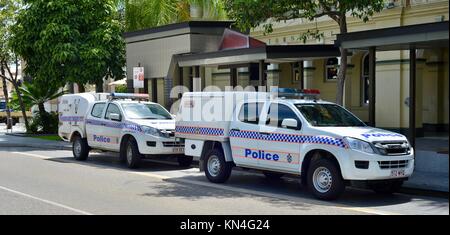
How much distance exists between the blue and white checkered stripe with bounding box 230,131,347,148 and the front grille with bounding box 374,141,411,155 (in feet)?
2.09

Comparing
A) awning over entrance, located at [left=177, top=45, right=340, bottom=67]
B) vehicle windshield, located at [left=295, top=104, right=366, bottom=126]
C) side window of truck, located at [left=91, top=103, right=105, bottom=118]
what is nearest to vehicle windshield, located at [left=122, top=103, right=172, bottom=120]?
side window of truck, located at [left=91, top=103, right=105, bottom=118]

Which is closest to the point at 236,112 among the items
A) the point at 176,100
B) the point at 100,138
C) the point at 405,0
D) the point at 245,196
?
the point at 245,196

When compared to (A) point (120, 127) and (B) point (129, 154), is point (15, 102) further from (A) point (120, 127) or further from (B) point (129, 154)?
(B) point (129, 154)

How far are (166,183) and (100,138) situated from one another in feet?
16.1

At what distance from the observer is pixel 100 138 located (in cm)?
1733

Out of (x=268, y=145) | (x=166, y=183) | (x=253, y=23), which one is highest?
(x=253, y=23)

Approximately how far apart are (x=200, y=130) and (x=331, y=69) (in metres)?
10.9

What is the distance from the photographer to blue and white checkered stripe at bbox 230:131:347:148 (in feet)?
33.9

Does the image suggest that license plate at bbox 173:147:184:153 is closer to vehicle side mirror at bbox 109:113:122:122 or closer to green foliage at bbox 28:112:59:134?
vehicle side mirror at bbox 109:113:122:122

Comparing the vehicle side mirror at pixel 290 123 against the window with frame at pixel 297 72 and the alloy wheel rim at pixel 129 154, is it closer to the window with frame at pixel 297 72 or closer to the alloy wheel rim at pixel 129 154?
the alloy wheel rim at pixel 129 154

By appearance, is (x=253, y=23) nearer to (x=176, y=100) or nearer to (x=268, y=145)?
(x=268, y=145)

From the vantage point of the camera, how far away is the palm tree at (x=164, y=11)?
2532 cm

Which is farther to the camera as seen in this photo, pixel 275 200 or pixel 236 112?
pixel 236 112

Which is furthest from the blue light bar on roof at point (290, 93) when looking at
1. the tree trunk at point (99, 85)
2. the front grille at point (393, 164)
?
the tree trunk at point (99, 85)
